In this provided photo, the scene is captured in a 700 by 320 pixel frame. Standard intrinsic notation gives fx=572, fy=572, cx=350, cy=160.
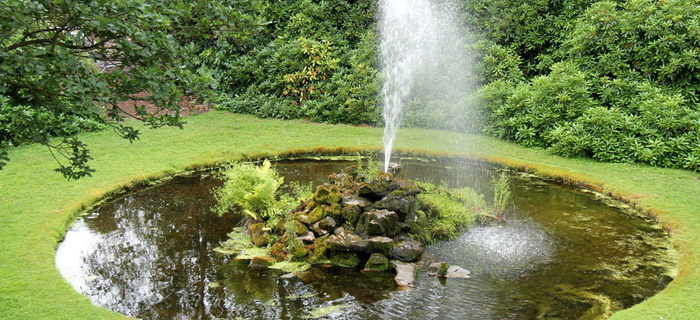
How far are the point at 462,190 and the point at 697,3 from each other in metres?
9.09

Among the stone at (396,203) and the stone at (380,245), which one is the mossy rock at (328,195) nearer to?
the stone at (396,203)

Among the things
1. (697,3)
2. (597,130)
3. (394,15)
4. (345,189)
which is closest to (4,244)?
(345,189)

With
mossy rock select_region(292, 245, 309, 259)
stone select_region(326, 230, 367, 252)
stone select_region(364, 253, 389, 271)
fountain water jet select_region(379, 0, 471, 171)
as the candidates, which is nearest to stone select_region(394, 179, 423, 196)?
stone select_region(326, 230, 367, 252)

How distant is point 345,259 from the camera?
8.23 metres

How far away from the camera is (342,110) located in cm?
1700

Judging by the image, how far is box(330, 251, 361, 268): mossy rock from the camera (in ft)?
26.8

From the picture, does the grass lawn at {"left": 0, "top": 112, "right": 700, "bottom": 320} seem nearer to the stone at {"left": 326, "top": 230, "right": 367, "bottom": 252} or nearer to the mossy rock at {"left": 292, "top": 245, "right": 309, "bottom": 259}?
the mossy rock at {"left": 292, "top": 245, "right": 309, "bottom": 259}

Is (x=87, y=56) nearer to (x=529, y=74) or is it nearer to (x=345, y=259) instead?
(x=345, y=259)

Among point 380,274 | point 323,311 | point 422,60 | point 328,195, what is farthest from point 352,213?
point 422,60

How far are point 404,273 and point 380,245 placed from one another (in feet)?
2.00

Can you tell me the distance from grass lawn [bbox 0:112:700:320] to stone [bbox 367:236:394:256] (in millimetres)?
3066

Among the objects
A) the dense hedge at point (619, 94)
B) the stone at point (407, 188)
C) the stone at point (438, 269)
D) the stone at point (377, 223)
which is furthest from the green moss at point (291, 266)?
the dense hedge at point (619, 94)

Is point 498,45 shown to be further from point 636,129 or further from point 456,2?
point 636,129

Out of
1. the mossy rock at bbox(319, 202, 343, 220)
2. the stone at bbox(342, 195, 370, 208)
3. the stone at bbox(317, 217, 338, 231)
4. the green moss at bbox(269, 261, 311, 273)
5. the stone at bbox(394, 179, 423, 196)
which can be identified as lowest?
the green moss at bbox(269, 261, 311, 273)
